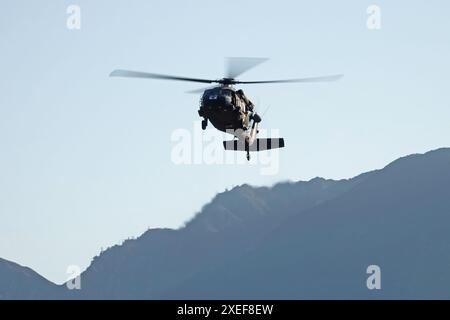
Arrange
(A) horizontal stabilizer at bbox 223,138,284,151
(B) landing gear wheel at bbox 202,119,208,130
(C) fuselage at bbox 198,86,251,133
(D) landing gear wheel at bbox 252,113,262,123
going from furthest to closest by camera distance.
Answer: (A) horizontal stabilizer at bbox 223,138,284,151
(D) landing gear wheel at bbox 252,113,262,123
(B) landing gear wheel at bbox 202,119,208,130
(C) fuselage at bbox 198,86,251,133

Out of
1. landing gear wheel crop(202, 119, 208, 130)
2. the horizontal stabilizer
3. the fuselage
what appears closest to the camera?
the fuselage

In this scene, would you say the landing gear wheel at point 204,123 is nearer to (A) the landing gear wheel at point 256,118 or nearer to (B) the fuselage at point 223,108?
(B) the fuselage at point 223,108

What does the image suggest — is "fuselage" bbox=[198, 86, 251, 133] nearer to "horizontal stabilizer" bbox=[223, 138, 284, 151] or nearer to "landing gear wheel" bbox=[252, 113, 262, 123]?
Answer: "landing gear wheel" bbox=[252, 113, 262, 123]

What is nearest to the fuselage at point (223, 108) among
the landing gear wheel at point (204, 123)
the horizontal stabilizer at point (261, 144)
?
the landing gear wheel at point (204, 123)

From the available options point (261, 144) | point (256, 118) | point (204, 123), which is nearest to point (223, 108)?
point (204, 123)

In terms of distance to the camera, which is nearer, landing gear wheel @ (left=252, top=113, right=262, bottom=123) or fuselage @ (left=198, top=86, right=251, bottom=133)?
fuselage @ (left=198, top=86, right=251, bottom=133)

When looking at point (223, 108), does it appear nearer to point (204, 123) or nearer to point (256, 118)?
point (204, 123)

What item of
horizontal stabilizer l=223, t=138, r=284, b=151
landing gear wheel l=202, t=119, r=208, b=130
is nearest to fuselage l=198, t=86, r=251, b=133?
landing gear wheel l=202, t=119, r=208, b=130
